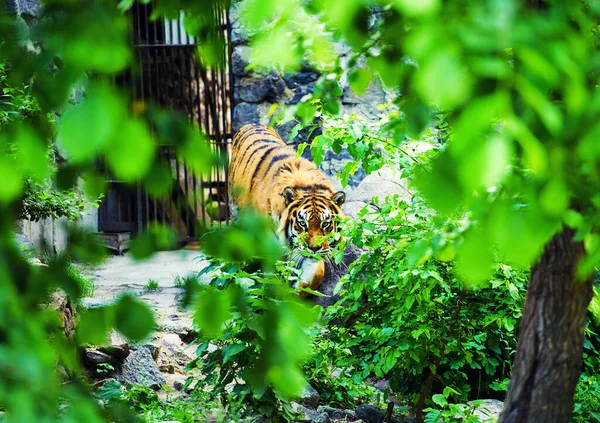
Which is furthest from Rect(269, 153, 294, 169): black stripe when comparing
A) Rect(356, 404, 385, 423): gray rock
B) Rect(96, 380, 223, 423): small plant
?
Rect(96, 380, 223, 423): small plant

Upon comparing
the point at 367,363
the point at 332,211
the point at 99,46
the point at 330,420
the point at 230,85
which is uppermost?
the point at 230,85

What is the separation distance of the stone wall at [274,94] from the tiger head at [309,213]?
7.03 ft

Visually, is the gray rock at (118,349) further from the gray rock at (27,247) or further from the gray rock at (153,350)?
the gray rock at (27,247)

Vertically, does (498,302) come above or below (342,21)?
below

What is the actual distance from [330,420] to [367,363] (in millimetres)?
413

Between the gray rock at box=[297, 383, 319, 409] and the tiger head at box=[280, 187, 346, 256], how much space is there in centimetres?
189

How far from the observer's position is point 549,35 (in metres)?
0.82

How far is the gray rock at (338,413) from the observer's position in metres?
3.96

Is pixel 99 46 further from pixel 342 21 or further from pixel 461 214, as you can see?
pixel 461 214

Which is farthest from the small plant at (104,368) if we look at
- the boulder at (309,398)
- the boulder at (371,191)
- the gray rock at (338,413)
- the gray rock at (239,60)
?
the gray rock at (239,60)

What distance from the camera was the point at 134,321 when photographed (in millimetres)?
Result: 921

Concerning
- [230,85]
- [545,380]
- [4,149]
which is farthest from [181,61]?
[4,149]

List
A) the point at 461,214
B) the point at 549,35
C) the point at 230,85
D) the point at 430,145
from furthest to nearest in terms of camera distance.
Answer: the point at 230,85 → the point at 430,145 → the point at 461,214 → the point at 549,35

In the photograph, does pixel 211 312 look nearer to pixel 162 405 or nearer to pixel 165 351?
pixel 162 405
